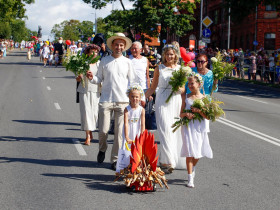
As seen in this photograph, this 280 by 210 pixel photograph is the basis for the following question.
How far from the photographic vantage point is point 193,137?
7.14m

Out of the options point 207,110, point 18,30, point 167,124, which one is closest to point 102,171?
point 167,124

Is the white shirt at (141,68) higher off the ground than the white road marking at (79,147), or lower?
higher

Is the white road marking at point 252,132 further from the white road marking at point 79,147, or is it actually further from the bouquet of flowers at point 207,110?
the bouquet of flowers at point 207,110

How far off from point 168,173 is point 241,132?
502 cm

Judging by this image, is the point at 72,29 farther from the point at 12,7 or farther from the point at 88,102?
the point at 88,102

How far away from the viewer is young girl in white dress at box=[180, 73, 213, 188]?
7062mm

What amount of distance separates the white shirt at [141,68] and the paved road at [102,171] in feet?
5.60

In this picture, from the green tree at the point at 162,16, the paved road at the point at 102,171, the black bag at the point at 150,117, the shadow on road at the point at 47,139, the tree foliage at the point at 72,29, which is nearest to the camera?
the paved road at the point at 102,171

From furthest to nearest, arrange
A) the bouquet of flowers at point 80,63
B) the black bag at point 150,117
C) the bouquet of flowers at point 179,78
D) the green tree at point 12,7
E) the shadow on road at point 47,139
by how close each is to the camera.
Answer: the green tree at point 12,7, the shadow on road at point 47,139, the black bag at point 150,117, the bouquet of flowers at point 80,63, the bouquet of flowers at point 179,78

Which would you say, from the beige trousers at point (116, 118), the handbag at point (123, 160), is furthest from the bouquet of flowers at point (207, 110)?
the beige trousers at point (116, 118)

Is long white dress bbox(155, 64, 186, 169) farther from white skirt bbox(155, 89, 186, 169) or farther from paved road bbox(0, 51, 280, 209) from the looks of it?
paved road bbox(0, 51, 280, 209)

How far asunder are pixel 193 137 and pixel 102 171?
1552 millimetres

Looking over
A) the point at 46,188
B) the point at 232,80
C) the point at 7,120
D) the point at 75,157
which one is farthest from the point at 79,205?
the point at 232,80

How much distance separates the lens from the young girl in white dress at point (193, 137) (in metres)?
7.06
